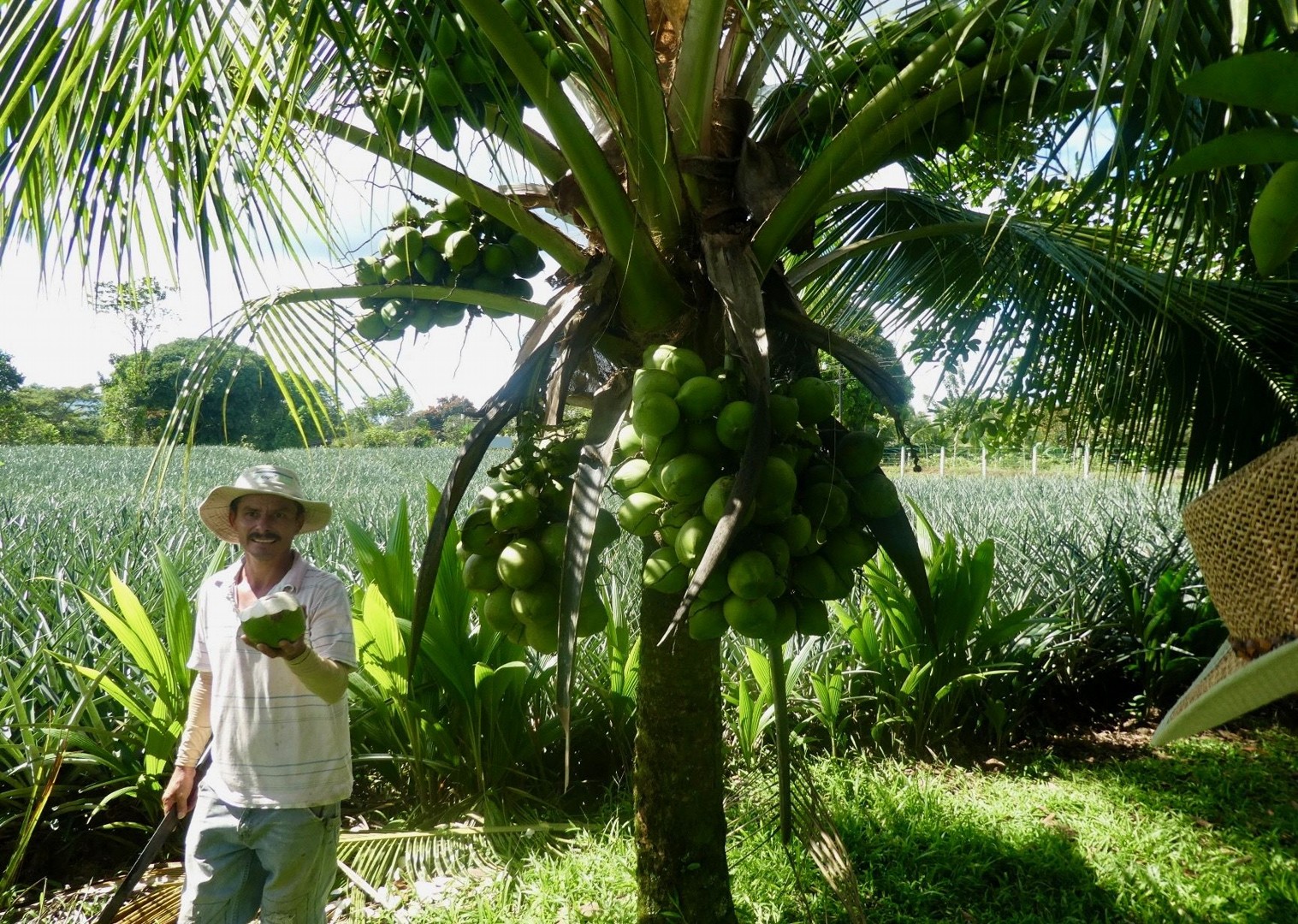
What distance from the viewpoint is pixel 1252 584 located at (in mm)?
869

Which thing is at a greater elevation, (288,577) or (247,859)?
(288,577)

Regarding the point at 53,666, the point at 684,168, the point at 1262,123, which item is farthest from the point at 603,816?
the point at 1262,123

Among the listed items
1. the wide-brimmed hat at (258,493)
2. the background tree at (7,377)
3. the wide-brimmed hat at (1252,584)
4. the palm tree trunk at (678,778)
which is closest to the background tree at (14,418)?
the background tree at (7,377)

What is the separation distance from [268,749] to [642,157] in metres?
1.53

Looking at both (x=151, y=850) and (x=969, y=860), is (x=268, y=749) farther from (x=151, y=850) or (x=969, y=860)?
(x=969, y=860)

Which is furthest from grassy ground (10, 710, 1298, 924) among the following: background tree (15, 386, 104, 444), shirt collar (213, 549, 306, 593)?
background tree (15, 386, 104, 444)

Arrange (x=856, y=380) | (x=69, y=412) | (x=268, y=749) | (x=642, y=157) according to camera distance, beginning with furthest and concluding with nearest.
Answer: (x=69, y=412) → (x=856, y=380) → (x=268, y=749) → (x=642, y=157)

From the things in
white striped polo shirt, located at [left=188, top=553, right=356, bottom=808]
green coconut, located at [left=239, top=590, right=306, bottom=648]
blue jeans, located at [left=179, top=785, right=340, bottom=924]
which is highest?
green coconut, located at [left=239, top=590, right=306, bottom=648]

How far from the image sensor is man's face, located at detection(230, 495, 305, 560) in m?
2.04

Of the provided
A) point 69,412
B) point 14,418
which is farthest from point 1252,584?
point 69,412

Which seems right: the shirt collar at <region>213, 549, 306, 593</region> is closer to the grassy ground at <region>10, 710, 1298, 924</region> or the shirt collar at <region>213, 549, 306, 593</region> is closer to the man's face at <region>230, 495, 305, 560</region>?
the man's face at <region>230, 495, 305, 560</region>

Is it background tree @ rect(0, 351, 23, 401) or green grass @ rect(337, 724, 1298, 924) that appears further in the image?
background tree @ rect(0, 351, 23, 401)

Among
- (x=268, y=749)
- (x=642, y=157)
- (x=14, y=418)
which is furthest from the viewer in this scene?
(x=14, y=418)

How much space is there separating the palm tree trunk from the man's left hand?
27.4 inches
